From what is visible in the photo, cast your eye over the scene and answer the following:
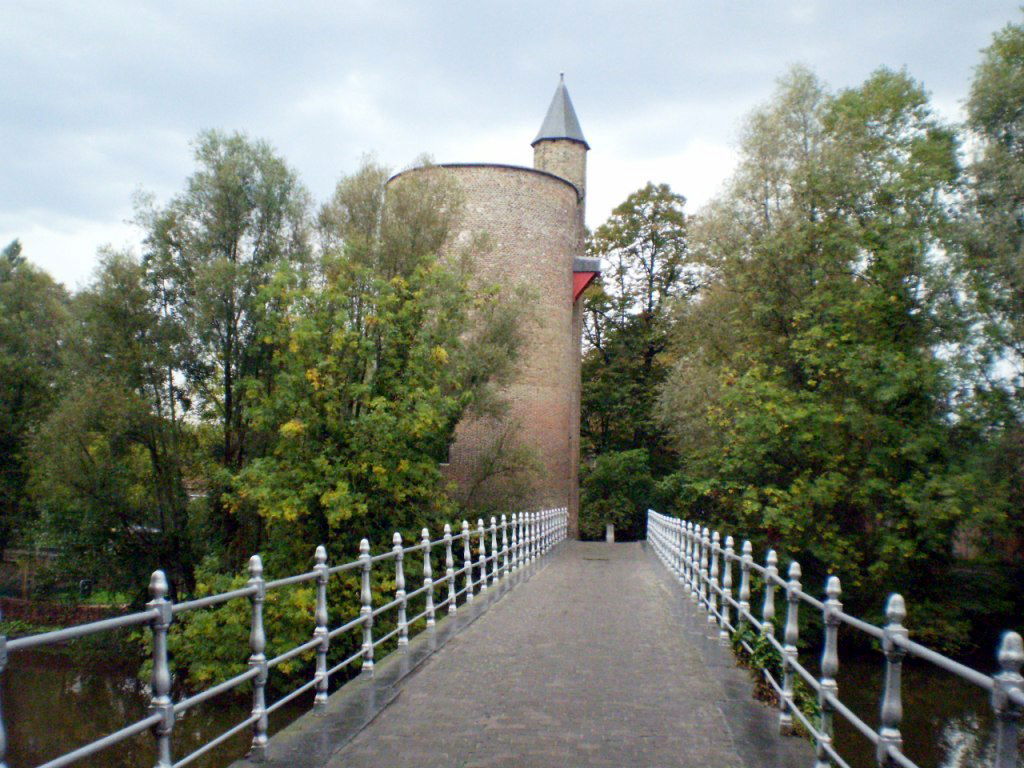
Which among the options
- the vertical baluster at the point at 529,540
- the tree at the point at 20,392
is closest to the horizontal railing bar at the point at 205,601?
the vertical baluster at the point at 529,540

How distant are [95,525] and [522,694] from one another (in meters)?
18.5

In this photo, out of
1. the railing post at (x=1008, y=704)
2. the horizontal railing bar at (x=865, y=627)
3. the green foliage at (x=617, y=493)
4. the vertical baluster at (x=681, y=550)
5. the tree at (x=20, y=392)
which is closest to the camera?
the railing post at (x=1008, y=704)

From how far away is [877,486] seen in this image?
19.8 meters

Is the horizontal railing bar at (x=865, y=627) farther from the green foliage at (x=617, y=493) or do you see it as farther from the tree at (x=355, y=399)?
the green foliage at (x=617, y=493)

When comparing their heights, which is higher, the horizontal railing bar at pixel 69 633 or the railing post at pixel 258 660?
the horizontal railing bar at pixel 69 633

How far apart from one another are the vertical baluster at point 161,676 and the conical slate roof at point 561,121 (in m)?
38.0

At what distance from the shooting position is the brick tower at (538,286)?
107ft

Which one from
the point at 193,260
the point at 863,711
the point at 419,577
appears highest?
the point at 193,260

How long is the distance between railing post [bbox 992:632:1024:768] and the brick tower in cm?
2801

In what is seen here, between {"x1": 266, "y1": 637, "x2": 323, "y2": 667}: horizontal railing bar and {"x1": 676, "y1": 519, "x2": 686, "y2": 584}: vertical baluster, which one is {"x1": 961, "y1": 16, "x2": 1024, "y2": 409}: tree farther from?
{"x1": 266, "y1": 637, "x2": 323, "y2": 667}: horizontal railing bar

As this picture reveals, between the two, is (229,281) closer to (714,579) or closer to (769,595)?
(714,579)

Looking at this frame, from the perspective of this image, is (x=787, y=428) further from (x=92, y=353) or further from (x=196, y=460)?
(x=92, y=353)

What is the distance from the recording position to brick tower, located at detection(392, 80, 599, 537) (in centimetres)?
3269

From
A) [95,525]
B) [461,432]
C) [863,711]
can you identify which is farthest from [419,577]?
[461,432]
